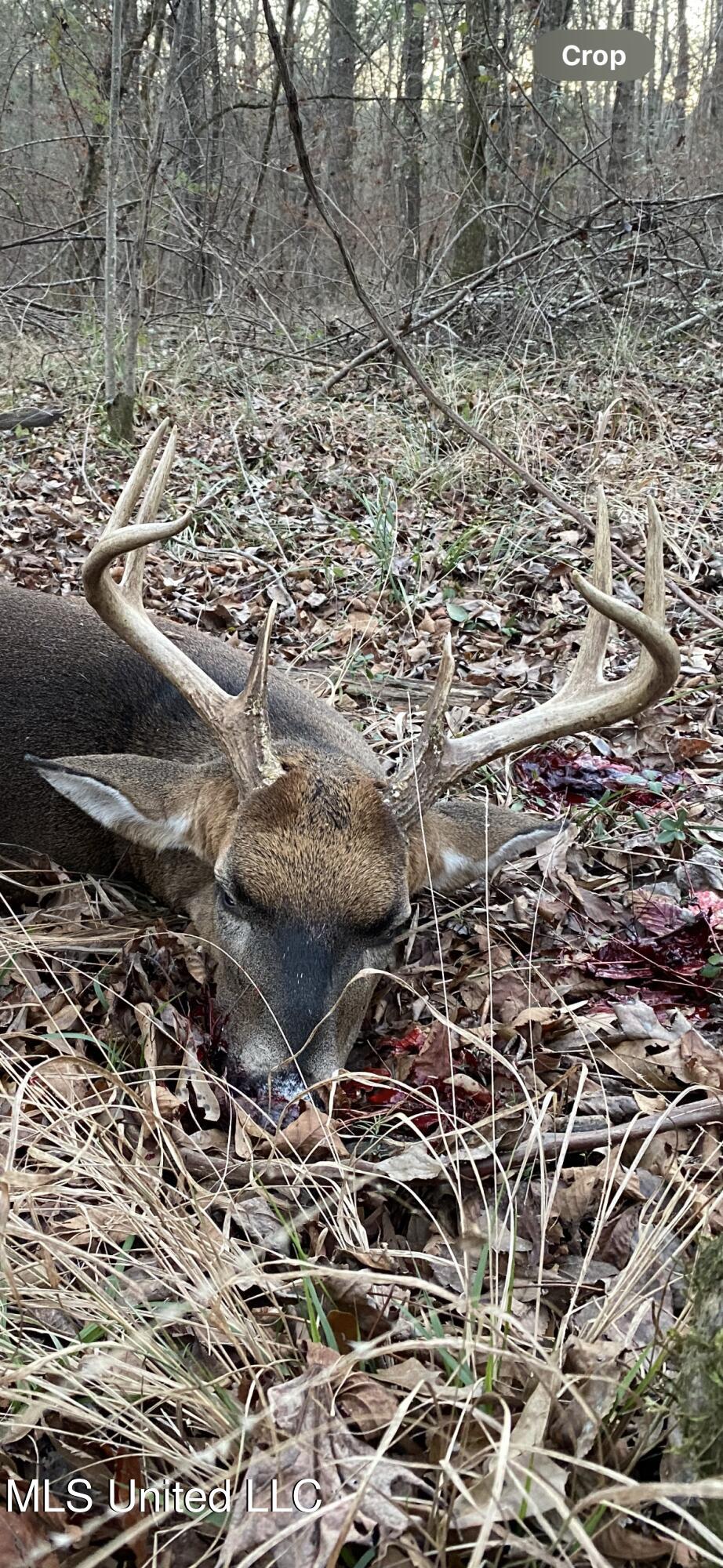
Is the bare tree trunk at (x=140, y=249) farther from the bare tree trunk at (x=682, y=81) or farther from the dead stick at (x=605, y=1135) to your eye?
the bare tree trunk at (x=682, y=81)

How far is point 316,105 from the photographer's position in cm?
1797

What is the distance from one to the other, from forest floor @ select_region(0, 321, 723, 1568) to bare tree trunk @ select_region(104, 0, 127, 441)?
4692 millimetres

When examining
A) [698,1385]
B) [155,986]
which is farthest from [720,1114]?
[155,986]

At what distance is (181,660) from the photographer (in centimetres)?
362

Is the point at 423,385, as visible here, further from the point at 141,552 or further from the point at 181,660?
the point at 181,660

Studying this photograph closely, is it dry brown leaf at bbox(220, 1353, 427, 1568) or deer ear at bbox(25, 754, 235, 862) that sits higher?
deer ear at bbox(25, 754, 235, 862)

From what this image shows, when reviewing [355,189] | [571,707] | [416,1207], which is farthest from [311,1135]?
[355,189]

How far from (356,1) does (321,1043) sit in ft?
69.8

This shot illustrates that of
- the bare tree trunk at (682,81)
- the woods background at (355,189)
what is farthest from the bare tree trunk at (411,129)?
the bare tree trunk at (682,81)

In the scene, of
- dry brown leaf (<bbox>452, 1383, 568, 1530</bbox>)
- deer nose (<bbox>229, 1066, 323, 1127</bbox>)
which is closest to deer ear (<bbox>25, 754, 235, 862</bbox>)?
deer nose (<bbox>229, 1066, 323, 1127</bbox>)

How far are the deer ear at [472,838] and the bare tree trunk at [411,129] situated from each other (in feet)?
33.7

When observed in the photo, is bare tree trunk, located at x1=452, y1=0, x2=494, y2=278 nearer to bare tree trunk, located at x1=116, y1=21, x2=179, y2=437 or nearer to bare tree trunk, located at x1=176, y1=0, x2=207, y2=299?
bare tree trunk, located at x1=176, y1=0, x2=207, y2=299

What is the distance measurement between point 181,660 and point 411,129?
1610cm

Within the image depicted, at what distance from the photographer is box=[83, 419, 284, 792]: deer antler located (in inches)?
132
